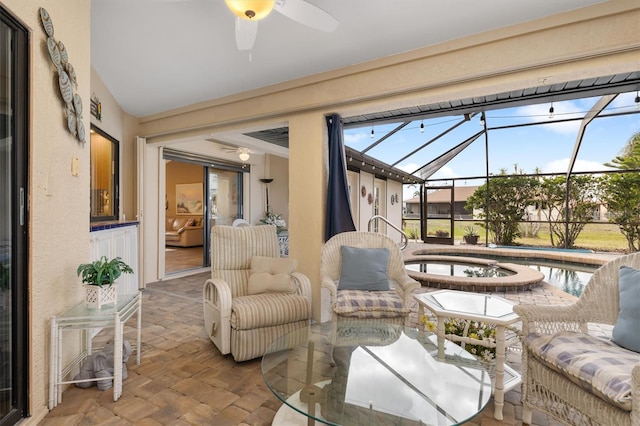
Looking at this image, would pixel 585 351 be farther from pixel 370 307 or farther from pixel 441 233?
pixel 441 233

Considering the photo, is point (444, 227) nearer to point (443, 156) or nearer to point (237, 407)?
point (443, 156)

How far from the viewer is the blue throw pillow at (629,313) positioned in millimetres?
1604

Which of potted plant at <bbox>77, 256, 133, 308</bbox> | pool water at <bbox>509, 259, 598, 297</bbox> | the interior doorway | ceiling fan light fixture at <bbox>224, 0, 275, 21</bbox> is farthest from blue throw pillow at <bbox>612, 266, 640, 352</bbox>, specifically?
the interior doorway

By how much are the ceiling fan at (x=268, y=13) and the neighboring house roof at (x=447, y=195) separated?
9407 millimetres

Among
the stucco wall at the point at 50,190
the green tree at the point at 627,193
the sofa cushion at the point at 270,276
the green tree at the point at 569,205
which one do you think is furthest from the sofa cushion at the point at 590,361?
the green tree at the point at 569,205

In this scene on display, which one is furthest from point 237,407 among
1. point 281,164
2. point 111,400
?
point 281,164

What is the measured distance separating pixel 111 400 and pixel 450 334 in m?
2.21

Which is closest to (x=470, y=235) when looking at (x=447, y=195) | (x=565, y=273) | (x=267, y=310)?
(x=447, y=195)

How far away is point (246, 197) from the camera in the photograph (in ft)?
22.5

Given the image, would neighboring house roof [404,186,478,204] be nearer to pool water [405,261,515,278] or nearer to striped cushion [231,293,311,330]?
pool water [405,261,515,278]

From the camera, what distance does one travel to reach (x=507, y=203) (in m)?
9.33

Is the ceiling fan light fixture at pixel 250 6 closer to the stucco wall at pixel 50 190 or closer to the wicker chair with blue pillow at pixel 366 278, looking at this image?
the stucco wall at pixel 50 190

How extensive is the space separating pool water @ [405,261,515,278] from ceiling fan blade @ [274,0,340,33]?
4.53 meters

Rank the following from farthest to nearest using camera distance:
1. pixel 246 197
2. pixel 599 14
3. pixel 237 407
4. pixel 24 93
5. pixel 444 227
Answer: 1. pixel 444 227
2. pixel 246 197
3. pixel 599 14
4. pixel 237 407
5. pixel 24 93
